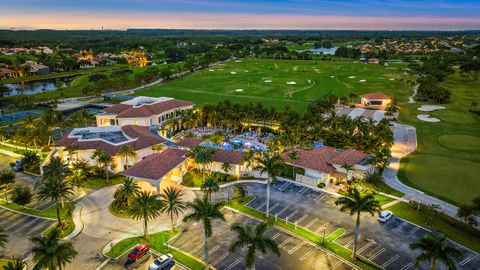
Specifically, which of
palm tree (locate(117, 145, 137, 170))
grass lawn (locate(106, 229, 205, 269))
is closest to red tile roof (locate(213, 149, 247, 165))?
palm tree (locate(117, 145, 137, 170))

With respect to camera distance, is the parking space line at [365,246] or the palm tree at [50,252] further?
the parking space line at [365,246]

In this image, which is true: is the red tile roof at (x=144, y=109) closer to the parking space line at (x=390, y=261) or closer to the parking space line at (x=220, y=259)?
the parking space line at (x=220, y=259)

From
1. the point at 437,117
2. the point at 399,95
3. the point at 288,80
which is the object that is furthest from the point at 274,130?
the point at 288,80

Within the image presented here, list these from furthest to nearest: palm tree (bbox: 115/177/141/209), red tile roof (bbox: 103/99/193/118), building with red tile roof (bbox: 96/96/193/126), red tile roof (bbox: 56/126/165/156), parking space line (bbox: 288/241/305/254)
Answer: red tile roof (bbox: 103/99/193/118) < building with red tile roof (bbox: 96/96/193/126) < red tile roof (bbox: 56/126/165/156) < palm tree (bbox: 115/177/141/209) < parking space line (bbox: 288/241/305/254)

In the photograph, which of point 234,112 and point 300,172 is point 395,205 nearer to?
point 300,172

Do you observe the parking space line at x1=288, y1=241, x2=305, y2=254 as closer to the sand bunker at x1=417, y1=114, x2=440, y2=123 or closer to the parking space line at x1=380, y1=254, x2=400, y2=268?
the parking space line at x1=380, y1=254, x2=400, y2=268

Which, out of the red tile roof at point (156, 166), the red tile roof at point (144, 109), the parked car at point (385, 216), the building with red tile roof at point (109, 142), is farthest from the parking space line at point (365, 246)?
the red tile roof at point (144, 109)

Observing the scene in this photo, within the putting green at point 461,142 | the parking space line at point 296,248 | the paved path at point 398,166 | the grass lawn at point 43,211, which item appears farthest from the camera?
→ the putting green at point 461,142
